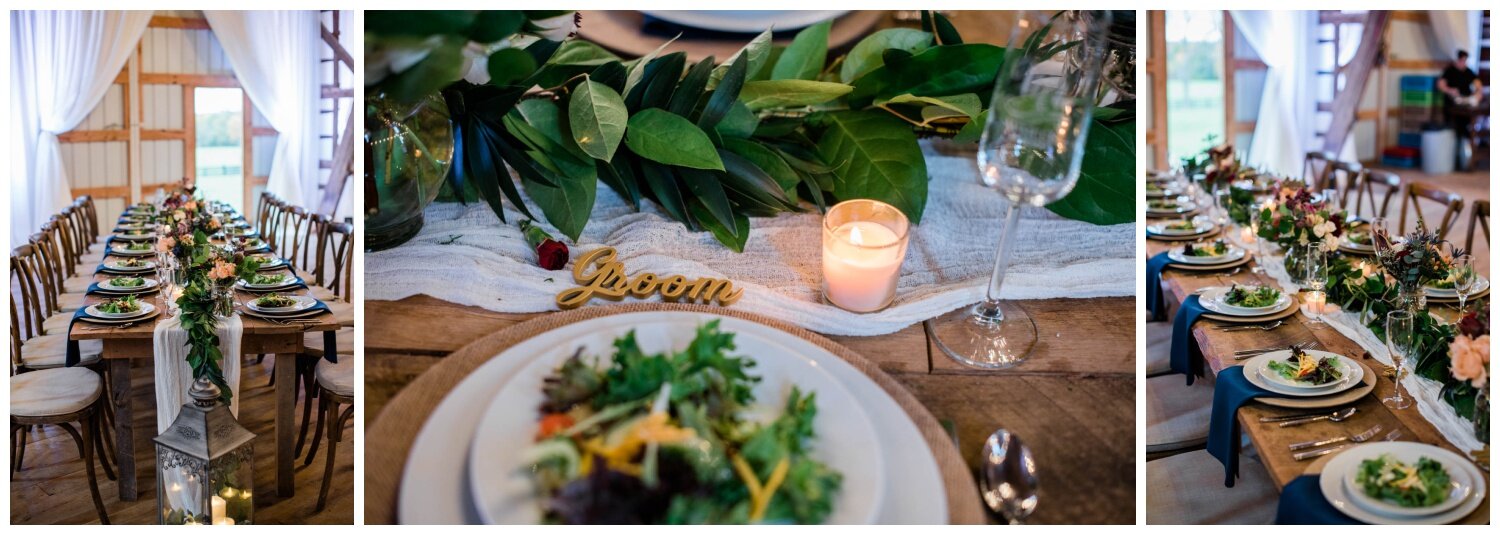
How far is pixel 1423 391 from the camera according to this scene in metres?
1.41

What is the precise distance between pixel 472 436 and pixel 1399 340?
52.7 inches

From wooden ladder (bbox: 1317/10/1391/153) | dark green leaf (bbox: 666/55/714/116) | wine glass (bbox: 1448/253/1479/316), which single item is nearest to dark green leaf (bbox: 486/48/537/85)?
A: dark green leaf (bbox: 666/55/714/116)

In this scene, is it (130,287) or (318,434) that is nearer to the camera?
(318,434)

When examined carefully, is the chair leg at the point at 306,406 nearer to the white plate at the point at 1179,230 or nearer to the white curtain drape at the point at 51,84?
the white plate at the point at 1179,230

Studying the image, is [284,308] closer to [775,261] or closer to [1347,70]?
[775,261]

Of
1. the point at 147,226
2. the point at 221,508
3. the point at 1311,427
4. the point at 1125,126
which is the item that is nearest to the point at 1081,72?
the point at 1125,126

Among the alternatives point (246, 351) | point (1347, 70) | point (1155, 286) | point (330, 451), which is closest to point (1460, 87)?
point (1347, 70)

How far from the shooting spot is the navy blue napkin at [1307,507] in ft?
3.28

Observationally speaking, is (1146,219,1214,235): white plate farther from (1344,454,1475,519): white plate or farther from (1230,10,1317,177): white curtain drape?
(1230,10,1317,177): white curtain drape

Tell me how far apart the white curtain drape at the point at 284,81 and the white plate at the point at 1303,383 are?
25.2 ft

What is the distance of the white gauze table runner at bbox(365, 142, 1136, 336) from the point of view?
40.3 inches

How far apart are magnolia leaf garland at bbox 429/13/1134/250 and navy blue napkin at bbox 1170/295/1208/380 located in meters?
1.13

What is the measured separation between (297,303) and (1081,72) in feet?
9.35

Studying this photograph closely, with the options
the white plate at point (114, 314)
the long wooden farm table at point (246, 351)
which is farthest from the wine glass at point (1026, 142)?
the white plate at point (114, 314)
